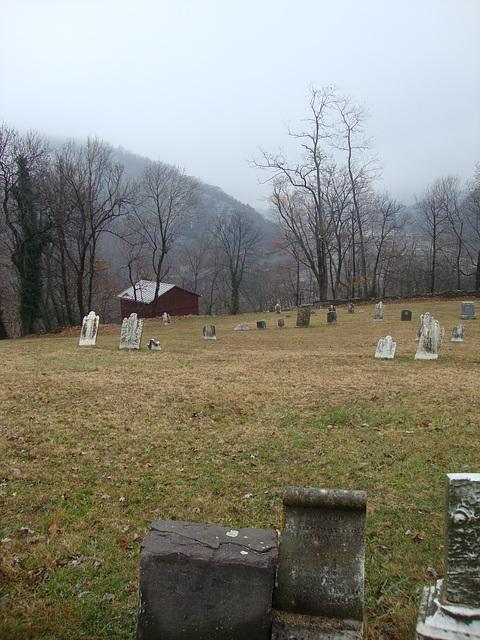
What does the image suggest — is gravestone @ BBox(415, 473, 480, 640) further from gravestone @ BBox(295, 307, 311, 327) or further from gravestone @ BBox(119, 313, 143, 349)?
gravestone @ BBox(295, 307, 311, 327)

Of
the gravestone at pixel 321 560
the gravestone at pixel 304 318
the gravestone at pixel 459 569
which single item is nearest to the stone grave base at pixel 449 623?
the gravestone at pixel 459 569

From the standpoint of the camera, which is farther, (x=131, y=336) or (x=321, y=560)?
(x=131, y=336)

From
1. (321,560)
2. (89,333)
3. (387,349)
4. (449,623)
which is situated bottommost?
(449,623)

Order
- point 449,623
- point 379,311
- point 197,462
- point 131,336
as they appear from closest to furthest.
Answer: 1. point 449,623
2. point 197,462
3. point 131,336
4. point 379,311

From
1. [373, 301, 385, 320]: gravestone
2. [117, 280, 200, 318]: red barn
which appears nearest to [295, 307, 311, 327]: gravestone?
[373, 301, 385, 320]: gravestone

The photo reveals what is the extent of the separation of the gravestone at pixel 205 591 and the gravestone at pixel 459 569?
2.86 feet

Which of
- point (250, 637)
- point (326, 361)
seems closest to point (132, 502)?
point (250, 637)

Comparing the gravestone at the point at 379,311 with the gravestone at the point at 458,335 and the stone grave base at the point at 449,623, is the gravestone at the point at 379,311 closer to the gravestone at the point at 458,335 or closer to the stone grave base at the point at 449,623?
the gravestone at the point at 458,335

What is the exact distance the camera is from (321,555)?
2590 millimetres

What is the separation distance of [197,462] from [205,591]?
316 centimetres

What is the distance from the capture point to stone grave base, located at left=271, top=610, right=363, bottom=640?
249 centimetres

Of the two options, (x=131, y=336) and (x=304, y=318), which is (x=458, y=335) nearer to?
(x=304, y=318)

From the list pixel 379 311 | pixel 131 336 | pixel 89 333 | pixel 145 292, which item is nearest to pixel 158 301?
pixel 145 292

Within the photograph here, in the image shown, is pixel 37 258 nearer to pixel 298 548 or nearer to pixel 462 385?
pixel 462 385
